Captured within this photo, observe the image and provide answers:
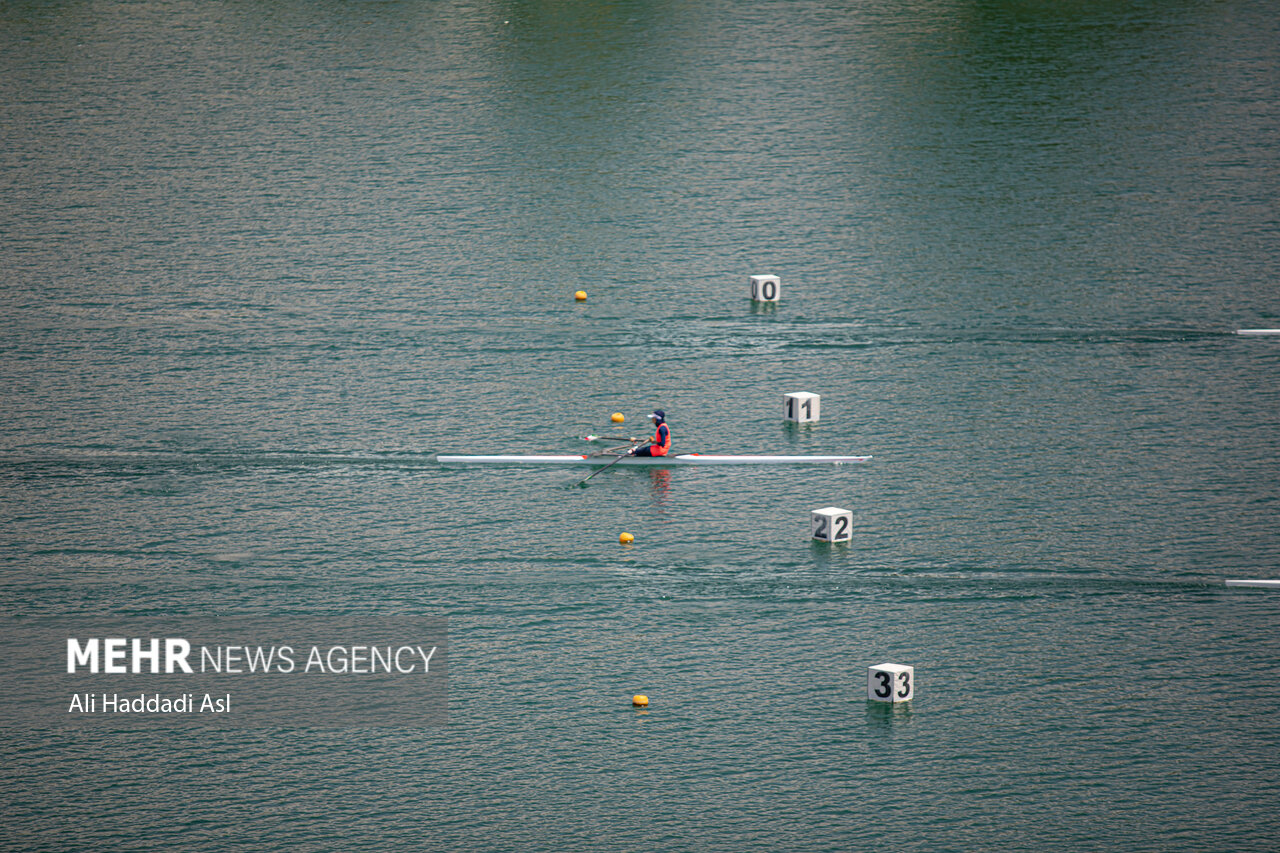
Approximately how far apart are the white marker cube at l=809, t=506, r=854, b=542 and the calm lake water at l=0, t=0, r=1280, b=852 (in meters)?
0.15

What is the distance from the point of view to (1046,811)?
33.4ft

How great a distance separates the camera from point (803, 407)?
636 inches

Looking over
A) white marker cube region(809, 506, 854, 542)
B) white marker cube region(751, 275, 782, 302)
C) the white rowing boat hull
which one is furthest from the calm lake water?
white marker cube region(751, 275, 782, 302)

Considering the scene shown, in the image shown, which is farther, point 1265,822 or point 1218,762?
point 1218,762

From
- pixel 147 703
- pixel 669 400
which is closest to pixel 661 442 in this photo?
pixel 669 400

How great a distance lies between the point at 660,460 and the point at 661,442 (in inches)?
7.7

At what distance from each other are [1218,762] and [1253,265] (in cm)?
1206

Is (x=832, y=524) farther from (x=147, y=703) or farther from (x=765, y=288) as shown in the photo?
(x=765, y=288)

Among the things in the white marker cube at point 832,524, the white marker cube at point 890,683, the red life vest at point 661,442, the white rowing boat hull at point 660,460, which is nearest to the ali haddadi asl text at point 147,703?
the white rowing boat hull at point 660,460

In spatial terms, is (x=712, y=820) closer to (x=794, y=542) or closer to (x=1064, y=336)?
(x=794, y=542)

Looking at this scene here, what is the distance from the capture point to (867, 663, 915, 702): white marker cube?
11195 mm

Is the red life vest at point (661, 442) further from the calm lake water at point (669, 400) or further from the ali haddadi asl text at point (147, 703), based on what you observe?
the ali haddadi asl text at point (147, 703)

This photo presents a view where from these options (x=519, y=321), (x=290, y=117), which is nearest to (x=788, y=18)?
(x=290, y=117)

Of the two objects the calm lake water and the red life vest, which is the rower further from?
the calm lake water
